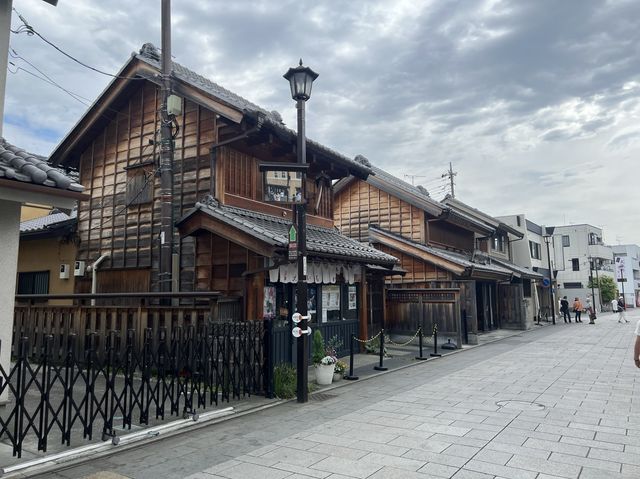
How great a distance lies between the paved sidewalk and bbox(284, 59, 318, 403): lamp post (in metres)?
0.56

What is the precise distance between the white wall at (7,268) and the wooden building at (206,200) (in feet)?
15.2

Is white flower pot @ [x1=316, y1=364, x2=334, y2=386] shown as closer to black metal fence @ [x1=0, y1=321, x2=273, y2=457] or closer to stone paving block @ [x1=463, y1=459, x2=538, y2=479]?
black metal fence @ [x1=0, y1=321, x2=273, y2=457]

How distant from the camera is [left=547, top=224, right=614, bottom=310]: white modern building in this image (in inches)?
2035

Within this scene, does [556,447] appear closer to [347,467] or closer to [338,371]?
[347,467]

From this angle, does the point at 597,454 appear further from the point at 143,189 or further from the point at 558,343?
the point at 558,343

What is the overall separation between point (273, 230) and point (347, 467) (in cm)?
735

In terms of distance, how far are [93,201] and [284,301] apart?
26.4 ft

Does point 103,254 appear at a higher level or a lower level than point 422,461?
higher

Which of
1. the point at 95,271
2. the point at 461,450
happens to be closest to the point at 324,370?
the point at 461,450

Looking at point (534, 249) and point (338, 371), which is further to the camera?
point (534, 249)

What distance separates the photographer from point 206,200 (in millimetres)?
11898

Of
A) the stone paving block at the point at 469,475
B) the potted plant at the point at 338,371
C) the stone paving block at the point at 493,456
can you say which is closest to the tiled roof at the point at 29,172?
the stone paving block at the point at 469,475

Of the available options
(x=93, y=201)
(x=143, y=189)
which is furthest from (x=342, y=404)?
(x=93, y=201)

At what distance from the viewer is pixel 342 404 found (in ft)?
28.4
